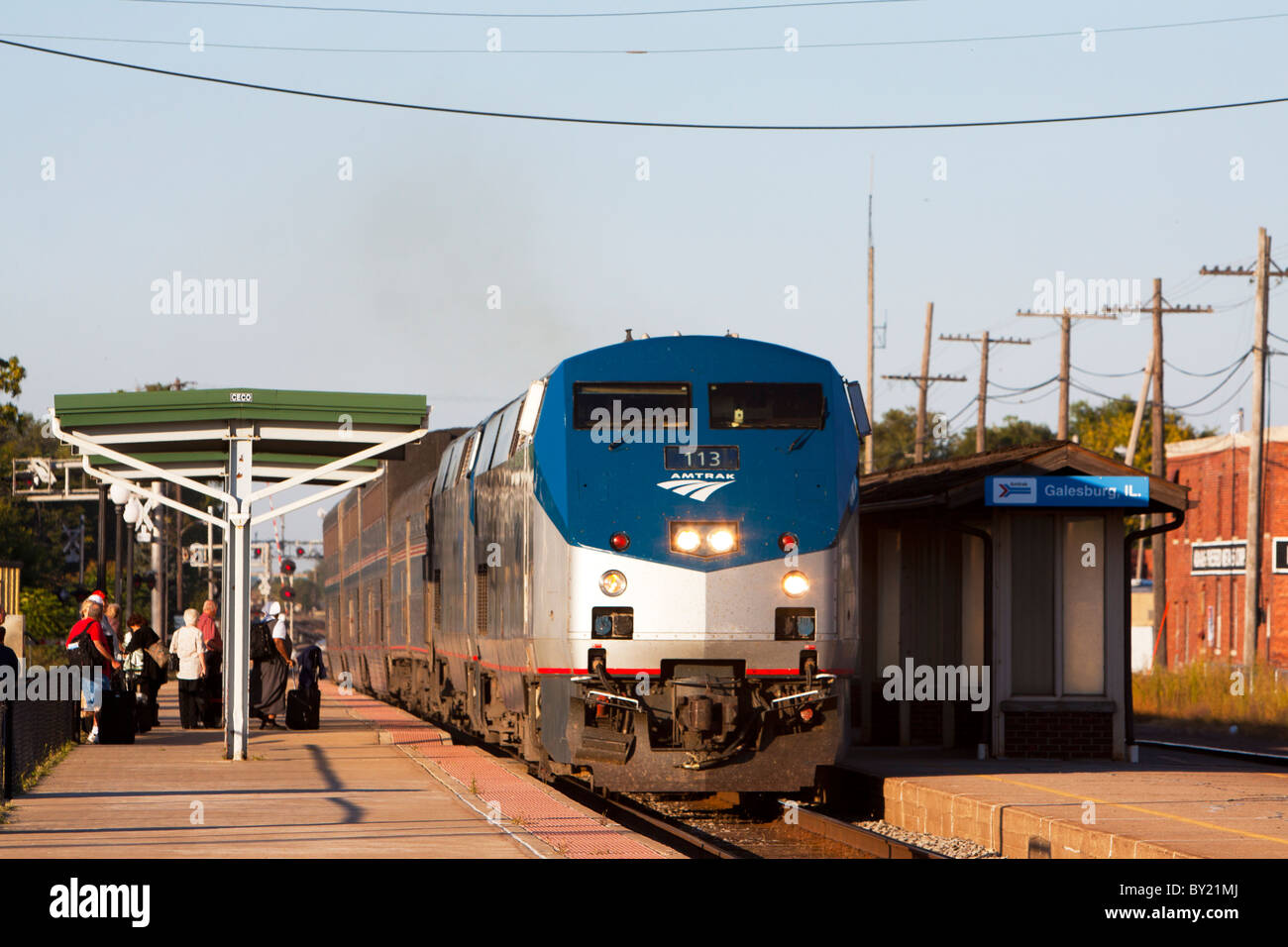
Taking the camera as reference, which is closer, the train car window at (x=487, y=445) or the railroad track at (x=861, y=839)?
the railroad track at (x=861, y=839)

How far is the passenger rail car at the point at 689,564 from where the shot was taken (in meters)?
13.8

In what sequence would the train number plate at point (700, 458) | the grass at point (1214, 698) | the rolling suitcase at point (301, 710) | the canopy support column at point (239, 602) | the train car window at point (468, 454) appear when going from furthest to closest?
the grass at point (1214, 698), the rolling suitcase at point (301, 710), the train car window at point (468, 454), the canopy support column at point (239, 602), the train number plate at point (700, 458)

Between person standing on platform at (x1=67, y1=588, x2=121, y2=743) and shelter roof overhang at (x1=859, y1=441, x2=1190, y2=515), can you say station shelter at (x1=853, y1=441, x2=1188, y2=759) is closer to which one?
shelter roof overhang at (x1=859, y1=441, x2=1190, y2=515)

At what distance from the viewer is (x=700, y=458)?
1423cm

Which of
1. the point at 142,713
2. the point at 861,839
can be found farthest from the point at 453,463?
the point at 861,839

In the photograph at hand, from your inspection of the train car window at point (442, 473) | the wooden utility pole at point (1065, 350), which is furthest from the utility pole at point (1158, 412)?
the train car window at point (442, 473)

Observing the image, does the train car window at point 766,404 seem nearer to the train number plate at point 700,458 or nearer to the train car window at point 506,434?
the train number plate at point 700,458

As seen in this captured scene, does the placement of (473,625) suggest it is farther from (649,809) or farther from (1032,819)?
(1032,819)

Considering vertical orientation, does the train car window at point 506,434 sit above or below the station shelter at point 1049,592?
above

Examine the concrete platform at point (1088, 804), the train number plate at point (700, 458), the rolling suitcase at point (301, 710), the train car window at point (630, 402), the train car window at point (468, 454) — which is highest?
the train car window at point (630, 402)

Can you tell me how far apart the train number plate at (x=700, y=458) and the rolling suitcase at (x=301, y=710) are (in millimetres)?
11034

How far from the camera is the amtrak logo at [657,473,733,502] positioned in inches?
553

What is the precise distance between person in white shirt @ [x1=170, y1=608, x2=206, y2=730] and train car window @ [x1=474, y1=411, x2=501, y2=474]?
525 cm
